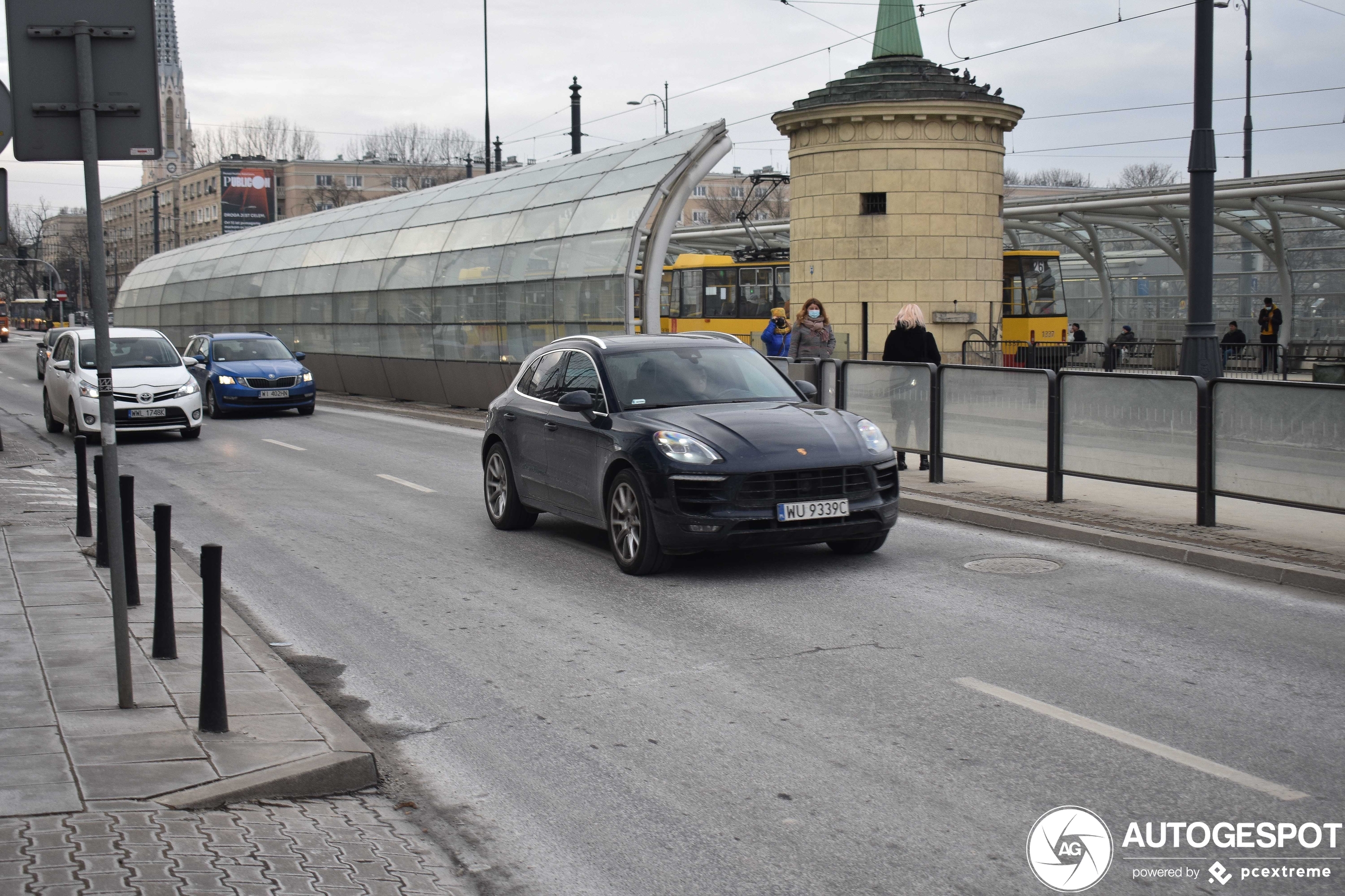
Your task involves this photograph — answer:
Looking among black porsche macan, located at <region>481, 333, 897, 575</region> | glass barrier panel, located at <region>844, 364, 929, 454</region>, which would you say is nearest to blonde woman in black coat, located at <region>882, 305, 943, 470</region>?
glass barrier panel, located at <region>844, 364, 929, 454</region>

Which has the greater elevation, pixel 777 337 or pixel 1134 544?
pixel 777 337

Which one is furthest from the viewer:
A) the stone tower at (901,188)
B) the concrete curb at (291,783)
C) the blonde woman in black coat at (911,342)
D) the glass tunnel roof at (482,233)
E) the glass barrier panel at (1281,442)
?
the stone tower at (901,188)

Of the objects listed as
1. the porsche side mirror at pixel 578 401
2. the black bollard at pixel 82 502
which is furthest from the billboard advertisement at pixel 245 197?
the porsche side mirror at pixel 578 401

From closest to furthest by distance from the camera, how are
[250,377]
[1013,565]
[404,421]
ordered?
[1013,565] → [404,421] → [250,377]

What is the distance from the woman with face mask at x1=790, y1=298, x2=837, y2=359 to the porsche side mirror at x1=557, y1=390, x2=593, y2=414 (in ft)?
26.7

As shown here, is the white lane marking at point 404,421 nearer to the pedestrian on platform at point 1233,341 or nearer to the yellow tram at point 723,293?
the yellow tram at point 723,293

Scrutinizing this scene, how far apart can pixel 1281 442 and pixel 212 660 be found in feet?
24.4

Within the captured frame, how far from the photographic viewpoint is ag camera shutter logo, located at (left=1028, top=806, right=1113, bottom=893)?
3.95 metres

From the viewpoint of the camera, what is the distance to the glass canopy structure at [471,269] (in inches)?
845

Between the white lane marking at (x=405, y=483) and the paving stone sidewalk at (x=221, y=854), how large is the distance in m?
9.23

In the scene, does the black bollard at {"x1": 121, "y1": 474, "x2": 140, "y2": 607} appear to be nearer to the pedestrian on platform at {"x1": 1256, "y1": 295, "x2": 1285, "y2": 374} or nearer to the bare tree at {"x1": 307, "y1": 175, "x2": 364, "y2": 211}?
the pedestrian on platform at {"x1": 1256, "y1": 295, "x2": 1285, "y2": 374}

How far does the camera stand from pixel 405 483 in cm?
1431

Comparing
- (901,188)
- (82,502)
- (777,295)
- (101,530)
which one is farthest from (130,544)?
(777,295)

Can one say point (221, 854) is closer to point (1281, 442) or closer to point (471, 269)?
point (1281, 442)
